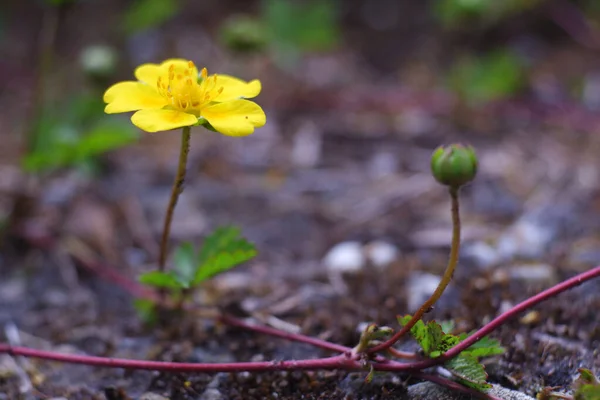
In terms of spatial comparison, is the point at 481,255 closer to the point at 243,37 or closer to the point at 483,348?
the point at 483,348

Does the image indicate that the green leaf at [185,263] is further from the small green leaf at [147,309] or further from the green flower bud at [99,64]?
the green flower bud at [99,64]

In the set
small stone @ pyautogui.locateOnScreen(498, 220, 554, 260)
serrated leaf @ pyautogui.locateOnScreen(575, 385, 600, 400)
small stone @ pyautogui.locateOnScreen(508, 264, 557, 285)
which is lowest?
small stone @ pyautogui.locateOnScreen(498, 220, 554, 260)

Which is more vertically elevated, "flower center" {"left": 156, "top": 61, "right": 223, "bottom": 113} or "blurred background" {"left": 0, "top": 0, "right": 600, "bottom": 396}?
"flower center" {"left": 156, "top": 61, "right": 223, "bottom": 113}

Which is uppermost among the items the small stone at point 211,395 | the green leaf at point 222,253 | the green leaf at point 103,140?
the green leaf at point 103,140

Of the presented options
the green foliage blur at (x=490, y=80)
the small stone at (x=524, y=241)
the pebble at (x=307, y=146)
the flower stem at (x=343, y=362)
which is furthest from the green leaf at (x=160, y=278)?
the green foliage blur at (x=490, y=80)

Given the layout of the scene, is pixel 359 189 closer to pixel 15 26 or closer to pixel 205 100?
pixel 205 100

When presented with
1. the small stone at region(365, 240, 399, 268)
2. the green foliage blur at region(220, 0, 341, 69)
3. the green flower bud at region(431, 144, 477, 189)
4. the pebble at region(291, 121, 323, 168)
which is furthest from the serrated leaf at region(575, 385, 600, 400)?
the green foliage blur at region(220, 0, 341, 69)

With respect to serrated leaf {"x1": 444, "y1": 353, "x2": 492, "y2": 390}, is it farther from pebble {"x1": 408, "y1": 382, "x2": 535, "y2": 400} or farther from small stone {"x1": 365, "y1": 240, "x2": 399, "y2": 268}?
small stone {"x1": 365, "y1": 240, "x2": 399, "y2": 268}
